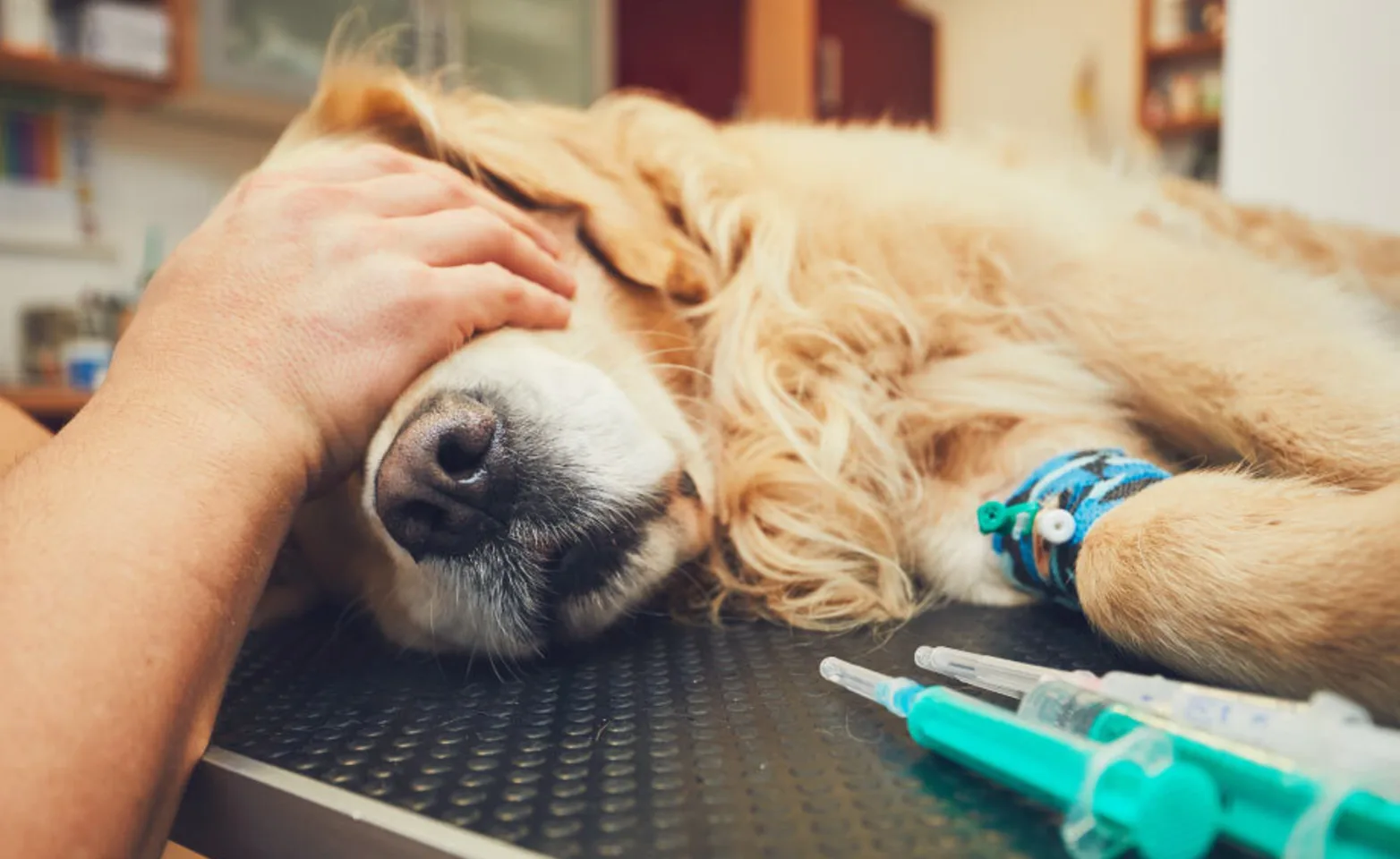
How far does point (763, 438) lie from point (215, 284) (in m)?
0.55

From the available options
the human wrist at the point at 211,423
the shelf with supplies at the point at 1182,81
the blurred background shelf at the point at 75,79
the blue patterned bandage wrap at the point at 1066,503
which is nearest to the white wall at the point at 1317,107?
the blue patterned bandage wrap at the point at 1066,503

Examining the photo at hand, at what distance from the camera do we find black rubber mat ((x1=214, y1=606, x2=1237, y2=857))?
460 mm

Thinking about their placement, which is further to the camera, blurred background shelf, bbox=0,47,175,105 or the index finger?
blurred background shelf, bbox=0,47,175,105

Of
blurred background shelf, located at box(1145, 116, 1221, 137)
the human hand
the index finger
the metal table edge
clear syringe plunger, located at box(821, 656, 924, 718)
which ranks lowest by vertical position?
the metal table edge

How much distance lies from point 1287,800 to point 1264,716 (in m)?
0.06

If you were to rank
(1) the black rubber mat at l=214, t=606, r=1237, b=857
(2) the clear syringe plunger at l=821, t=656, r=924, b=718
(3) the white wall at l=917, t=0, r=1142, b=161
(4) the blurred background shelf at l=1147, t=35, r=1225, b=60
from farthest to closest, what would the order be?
1. (3) the white wall at l=917, t=0, r=1142, b=161
2. (4) the blurred background shelf at l=1147, t=35, r=1225, b=60
3. (2) the clear syringe plunger at l=821, t=656, r=924, b=718
4. (1) the black rubber mat at l=214, t=606, r=1237, b=857

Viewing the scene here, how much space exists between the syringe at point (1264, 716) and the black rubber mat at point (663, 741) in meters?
0.08

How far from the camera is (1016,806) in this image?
1.51 ft

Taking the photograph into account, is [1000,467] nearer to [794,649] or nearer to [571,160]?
[794,649]

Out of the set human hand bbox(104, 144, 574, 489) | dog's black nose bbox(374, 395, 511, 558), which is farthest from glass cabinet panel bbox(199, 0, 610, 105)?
dog's black nose bbox(374, 395, 511, 558)

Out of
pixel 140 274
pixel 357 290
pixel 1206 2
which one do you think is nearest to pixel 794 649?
pixel 357 290

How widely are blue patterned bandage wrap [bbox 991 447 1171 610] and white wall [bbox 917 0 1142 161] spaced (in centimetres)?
482

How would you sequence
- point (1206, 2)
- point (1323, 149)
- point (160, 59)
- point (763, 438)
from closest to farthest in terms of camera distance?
point (763, 438)
point (1323, 149)
point (160, 59)
point (1206, 2)

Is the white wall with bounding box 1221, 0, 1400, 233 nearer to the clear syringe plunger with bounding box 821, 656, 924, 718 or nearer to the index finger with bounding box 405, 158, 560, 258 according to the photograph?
the index finger with bounding box 405, 158, 560, 258
